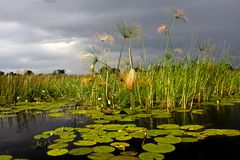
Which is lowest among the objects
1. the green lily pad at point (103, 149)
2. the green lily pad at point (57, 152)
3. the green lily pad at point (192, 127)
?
the green lily pad at point (57, 152)

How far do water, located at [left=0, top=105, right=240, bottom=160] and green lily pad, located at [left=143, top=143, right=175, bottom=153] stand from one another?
0.25ft

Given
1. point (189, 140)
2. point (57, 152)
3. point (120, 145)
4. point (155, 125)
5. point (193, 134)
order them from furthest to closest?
point (155, 125), point (193, 134), point (189, 140), point (120, 145), point (57, 152)

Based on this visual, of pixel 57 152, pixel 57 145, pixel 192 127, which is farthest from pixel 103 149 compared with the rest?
pixel 192 127

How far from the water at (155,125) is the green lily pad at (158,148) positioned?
8cm

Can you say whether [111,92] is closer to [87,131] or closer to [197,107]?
[197,107]

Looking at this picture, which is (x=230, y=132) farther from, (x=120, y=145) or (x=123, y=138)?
(x=120, y=145)

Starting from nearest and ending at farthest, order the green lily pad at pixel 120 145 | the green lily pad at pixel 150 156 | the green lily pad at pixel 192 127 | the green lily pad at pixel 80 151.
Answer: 1. the green lily pad at pixel 150 156
2. the green lily pad at pixel 80 151
3. the green lily pad at pixel 120 145
4. the green lily pad at pixel 192 127

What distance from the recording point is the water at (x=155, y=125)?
12.7 ft

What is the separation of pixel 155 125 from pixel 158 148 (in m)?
1.72

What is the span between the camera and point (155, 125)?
18.5 feet

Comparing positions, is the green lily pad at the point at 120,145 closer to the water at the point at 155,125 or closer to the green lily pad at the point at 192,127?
the water at the point at 155,125

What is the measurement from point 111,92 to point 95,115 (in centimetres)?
114

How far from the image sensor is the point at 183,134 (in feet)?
15.7

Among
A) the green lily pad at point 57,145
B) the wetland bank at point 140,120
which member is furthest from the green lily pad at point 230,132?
the green lily pad at point 57,145
